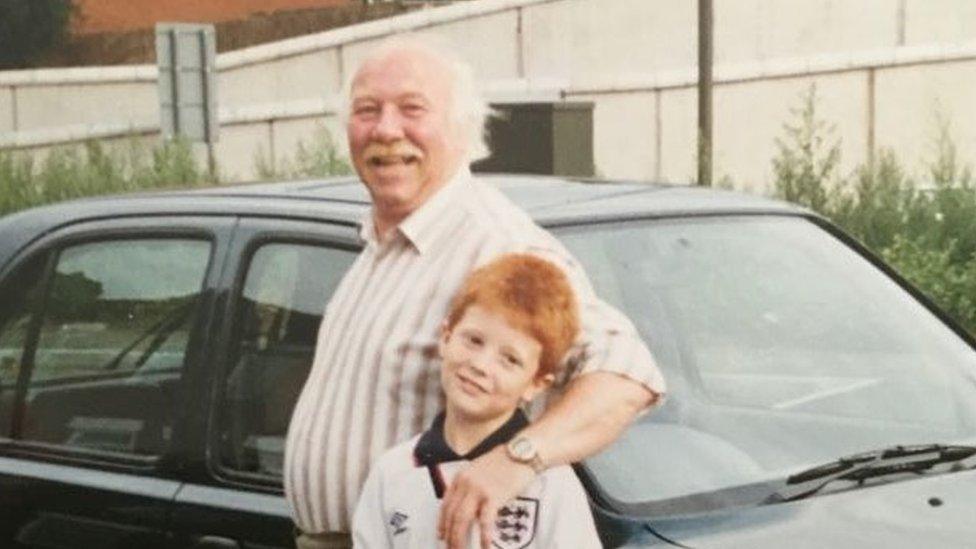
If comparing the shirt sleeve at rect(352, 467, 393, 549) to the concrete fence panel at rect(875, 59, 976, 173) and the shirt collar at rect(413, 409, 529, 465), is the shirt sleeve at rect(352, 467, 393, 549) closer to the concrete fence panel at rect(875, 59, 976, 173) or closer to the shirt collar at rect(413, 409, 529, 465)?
the shirt collar at rect(413, 409, 529, 465)

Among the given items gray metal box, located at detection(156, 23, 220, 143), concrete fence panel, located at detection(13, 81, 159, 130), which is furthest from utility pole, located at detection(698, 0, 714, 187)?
concrete fence panel, located at detection(13, 81, 159, 130)

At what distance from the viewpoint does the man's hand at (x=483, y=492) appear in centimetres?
313

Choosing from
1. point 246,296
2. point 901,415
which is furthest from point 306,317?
point 901,415

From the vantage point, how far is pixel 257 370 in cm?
445

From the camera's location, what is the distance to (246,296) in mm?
4523

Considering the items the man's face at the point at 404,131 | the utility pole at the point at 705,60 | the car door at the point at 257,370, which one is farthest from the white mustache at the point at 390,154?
the utility pole at the point at 705,60

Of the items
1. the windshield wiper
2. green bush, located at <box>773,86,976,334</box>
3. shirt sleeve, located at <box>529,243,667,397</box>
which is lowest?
green bush, located at <box>773,86,976,334</box>

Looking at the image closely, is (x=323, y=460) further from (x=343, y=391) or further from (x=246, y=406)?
(x=246, y=406)

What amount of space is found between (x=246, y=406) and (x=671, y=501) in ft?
3.09

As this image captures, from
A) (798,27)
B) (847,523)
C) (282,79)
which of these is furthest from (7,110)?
(847,523)

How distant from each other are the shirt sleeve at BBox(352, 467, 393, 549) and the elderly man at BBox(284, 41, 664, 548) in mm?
195

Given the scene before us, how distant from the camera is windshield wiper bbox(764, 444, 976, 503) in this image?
158 inches

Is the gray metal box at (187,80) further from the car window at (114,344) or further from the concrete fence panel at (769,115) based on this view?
the car window at (114,344)

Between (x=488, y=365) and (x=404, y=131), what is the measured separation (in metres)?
0.52
